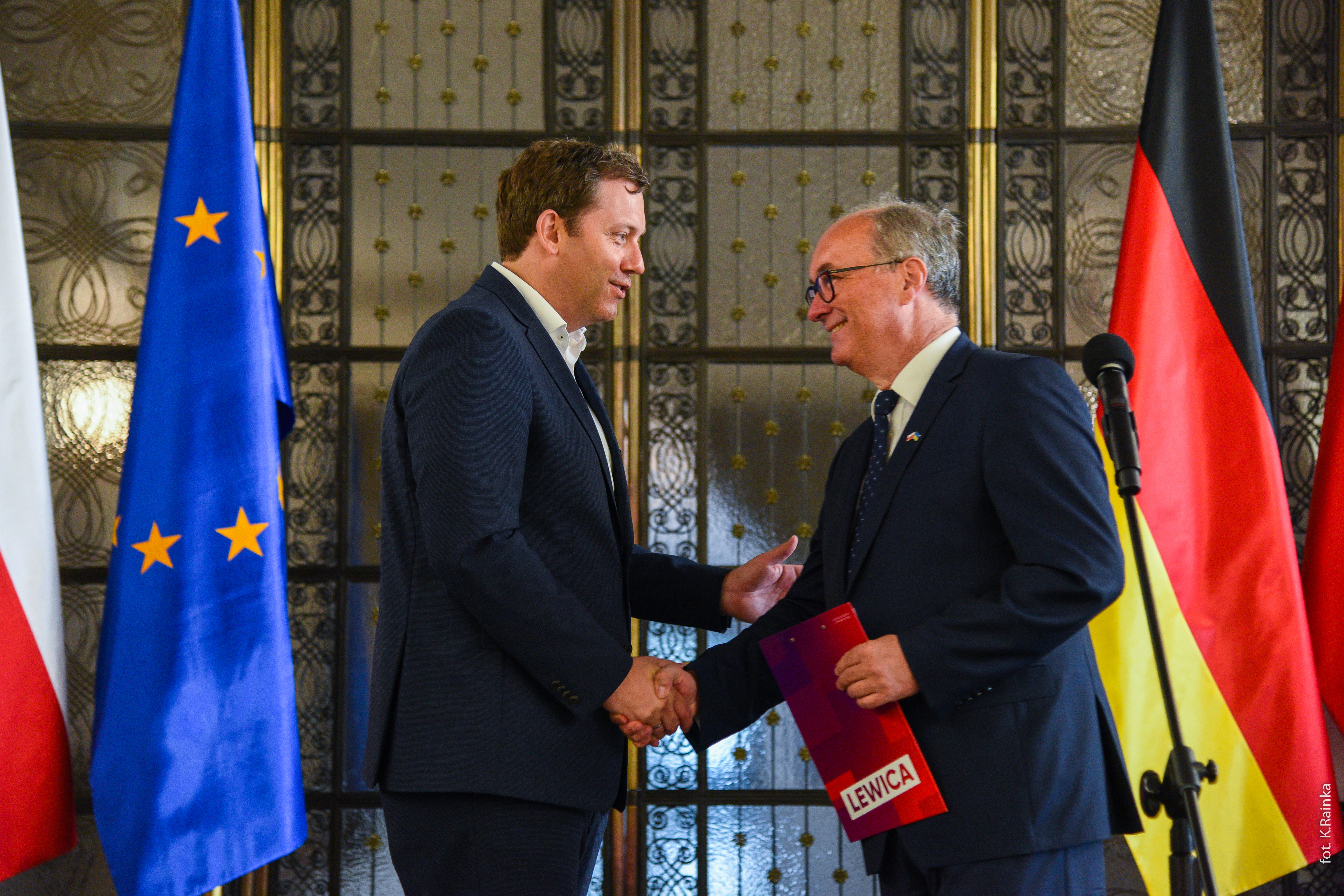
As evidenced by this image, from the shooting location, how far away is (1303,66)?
382 cm

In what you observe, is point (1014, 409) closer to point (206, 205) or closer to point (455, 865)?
point (455, 865)

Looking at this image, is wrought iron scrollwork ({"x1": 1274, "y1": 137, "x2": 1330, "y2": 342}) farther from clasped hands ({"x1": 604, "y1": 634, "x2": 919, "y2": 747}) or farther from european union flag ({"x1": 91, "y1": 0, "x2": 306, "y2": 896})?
european union flag ({"x1": 91, "y1": 0, "x2": 306, "y2": 896})

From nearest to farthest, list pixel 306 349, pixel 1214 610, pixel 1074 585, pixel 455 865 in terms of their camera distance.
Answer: pixel 1074 585
pixel 455 865
pixel 1214 610
pixel 306 349

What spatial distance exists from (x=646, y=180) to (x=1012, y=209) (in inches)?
73.7

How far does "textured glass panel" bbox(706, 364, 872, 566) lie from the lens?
12.3 ft

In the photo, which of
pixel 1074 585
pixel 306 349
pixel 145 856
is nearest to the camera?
pixel 1074 585

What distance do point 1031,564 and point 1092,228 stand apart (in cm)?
232

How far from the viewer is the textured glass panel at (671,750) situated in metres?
3.68

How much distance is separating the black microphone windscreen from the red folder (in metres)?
0.55

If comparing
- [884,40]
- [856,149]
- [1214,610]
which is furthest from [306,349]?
[1214,610]

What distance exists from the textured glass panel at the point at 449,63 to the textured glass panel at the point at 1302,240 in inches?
97.6

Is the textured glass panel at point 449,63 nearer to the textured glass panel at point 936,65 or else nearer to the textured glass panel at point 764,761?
the textured glass panel at point 936,65

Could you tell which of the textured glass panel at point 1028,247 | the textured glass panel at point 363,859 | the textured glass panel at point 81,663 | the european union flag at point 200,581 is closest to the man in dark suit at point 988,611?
the european union flag at point 200,581

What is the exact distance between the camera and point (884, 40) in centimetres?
384
